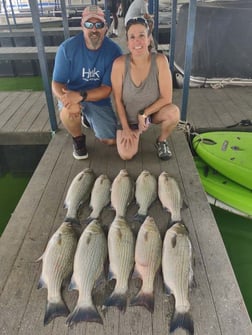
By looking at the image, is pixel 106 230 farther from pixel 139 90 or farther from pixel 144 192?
pixel 139 90

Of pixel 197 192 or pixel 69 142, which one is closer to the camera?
pixel 197 192

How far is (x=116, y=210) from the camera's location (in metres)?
2.24

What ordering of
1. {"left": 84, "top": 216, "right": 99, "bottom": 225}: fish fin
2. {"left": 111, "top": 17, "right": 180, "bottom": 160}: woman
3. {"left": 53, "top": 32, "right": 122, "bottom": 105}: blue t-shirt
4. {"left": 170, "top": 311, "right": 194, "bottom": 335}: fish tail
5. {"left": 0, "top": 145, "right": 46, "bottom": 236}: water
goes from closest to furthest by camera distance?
{"left": 170, "top": 311, "right": 194, "bottom": 335}: fish tail → {"left": 84, "top": 216, "right": 99, "bottom": 225}: fish fin → {"left": 111, "top": 17, "right": 180, "bottom": 160}: woman → {"left": 53, "top": 32, "right": 122, "bottom": 105}: blue t-shirt → {"left": 0, "top": 145, "right": 46, "bottom": 236}: water

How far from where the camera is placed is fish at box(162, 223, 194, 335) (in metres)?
1.55

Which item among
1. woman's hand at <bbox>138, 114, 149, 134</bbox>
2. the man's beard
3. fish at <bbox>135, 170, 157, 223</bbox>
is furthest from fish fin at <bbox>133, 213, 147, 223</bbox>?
the man's beard

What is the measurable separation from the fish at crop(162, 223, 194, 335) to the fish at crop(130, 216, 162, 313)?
0.05 metres

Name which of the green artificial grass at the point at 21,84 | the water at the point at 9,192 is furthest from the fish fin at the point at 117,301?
the green artificial grass at the point at 21,84

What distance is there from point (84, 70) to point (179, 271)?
1.94 metres

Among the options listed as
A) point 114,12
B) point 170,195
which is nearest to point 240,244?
point 170,195

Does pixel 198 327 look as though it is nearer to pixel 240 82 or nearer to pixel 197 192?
pixel 197 192

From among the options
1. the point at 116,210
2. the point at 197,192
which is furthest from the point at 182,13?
the point at 116,210

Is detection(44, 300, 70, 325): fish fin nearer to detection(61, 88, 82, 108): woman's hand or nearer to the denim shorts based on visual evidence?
detection(61, 88, 82, 108): woman's hand

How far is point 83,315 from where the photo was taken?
1.55 m

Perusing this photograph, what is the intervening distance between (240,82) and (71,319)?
4491mm
